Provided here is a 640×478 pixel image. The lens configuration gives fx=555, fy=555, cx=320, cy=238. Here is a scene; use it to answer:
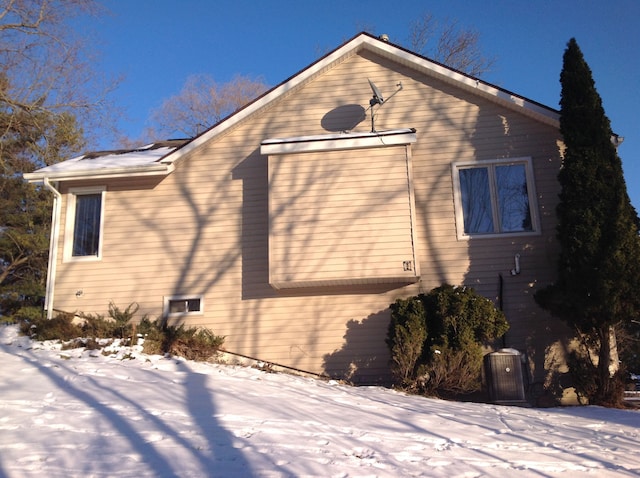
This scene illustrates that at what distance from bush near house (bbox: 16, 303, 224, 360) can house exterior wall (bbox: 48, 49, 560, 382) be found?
0.41 m

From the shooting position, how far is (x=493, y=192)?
9945 millimetres

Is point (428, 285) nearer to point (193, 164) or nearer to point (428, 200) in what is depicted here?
point (428, 200)

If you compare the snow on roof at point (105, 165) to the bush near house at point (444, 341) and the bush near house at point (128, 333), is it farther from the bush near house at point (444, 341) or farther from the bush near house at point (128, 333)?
the bush near house at point (444, 341)

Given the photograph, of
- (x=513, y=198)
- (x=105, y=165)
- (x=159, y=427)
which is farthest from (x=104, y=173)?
(x=513, y=198)

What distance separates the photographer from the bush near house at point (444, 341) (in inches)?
323

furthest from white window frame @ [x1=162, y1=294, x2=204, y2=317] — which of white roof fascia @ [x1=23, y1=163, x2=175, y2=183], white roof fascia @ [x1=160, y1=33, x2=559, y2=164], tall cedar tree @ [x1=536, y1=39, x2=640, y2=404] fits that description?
tall cedar tree @ [x1=536, y1=39, x2=640, y2=404]

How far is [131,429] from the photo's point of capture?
4875 mm

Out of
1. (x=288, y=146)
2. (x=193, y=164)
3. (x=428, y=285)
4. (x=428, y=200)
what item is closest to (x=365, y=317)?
(x=428, y=285)

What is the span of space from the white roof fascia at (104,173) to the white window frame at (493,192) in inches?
213

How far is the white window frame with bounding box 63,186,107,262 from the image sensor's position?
10.6 m

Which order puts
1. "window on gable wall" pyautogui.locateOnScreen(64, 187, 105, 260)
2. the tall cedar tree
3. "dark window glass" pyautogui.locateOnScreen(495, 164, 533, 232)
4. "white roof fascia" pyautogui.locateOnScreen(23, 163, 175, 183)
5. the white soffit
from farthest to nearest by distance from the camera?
1. "window on gable wall" pyautogui.locateOnScreen(64, 187, 105, 260)
2. "white roof fascia" pyautogui.locateOnScreen(23, 163, 175, 183)
3. "dark window glass" pyautogui.locateOnScreen(495, 164, 533, 232)
4. the white soffit
5. the tall cedar tree

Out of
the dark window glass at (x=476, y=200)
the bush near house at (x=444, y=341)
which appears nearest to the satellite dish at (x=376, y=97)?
the dark window glass at (x=476, y=200)

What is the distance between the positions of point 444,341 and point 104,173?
694cm

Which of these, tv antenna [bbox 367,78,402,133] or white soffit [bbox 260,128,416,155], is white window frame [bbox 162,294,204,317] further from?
tv antenna [bbox 367,78,402,133]
